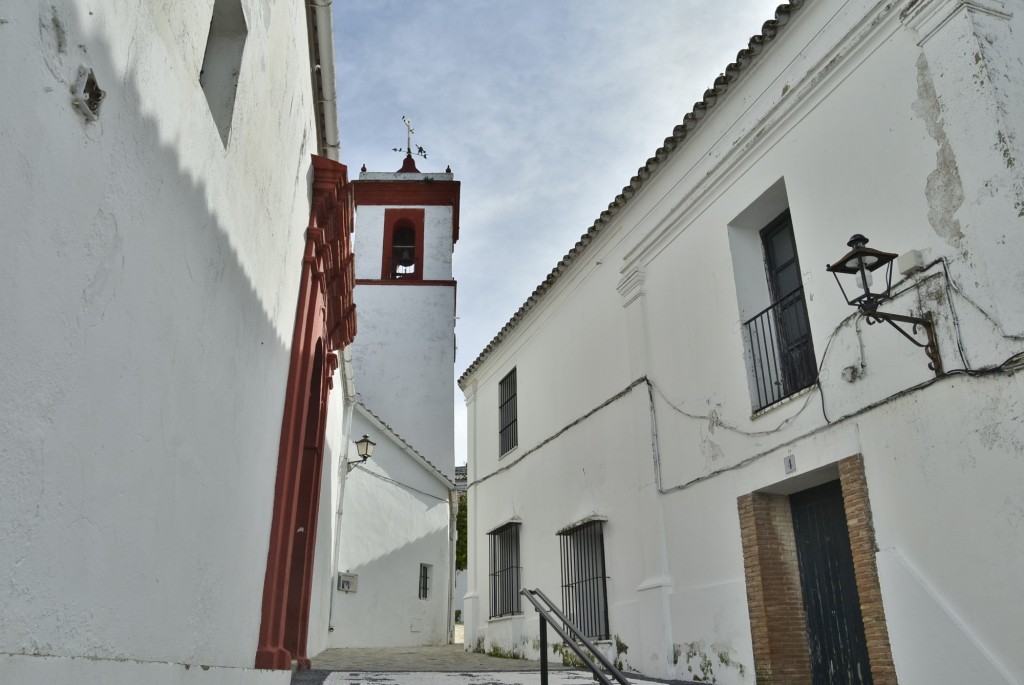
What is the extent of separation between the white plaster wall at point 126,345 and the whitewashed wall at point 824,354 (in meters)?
4.10

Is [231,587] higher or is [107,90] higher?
[107,90]

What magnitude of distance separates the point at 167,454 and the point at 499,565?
9.51m

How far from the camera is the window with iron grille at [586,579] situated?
345 inches

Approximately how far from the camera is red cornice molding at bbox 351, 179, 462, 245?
18922 millimetres

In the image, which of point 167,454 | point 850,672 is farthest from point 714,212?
point 167,454

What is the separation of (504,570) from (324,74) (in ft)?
25.4

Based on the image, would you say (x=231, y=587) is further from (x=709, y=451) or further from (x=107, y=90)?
(x=709, y=451)

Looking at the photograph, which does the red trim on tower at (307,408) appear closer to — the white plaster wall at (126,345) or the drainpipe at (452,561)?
the white plaster wall at (126,345)

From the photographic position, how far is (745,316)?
7168 millimetres

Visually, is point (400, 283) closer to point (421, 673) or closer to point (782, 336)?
point (421, 673)

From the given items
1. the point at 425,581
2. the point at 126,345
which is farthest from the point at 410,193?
the point at 126,345

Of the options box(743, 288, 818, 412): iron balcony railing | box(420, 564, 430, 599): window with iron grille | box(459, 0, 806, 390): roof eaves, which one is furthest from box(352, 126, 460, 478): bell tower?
box(743, 288, 818, 412): iron balcony railing

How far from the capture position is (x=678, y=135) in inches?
321

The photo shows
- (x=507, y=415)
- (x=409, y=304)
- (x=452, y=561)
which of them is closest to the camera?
(x=507, y=415)
